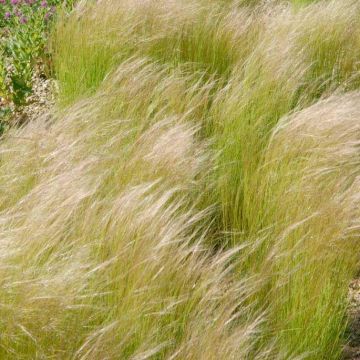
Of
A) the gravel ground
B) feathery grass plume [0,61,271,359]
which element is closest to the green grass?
feathery grass plume [0,61,271,359]

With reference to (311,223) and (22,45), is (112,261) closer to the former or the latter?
(311,223)

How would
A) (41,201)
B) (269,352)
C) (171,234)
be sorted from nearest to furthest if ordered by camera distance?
(269,352) < (171,234) < (41,201)

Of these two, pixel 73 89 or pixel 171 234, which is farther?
pixel 73 89

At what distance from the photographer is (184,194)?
255 centimetres

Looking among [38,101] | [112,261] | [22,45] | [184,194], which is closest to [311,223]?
[184,194]

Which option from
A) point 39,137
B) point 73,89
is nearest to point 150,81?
point 73,89

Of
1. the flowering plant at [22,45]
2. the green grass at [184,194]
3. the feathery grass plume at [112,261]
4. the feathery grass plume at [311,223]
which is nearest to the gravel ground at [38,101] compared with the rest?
the flowering plant at [22,45]

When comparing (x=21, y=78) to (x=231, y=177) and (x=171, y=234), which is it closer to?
(x=231, y=177)

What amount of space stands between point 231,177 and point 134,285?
0.88 m

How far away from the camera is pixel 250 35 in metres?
3.95

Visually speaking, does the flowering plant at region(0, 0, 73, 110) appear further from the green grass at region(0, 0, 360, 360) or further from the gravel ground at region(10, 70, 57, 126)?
the green grass at region(0, 0, 360, 360)

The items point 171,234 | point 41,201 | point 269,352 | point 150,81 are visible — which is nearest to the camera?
point 269,352

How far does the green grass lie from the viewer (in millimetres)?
1994

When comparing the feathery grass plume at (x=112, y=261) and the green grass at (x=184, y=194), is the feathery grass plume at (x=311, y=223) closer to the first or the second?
the green grass at (x=184, y=194)
